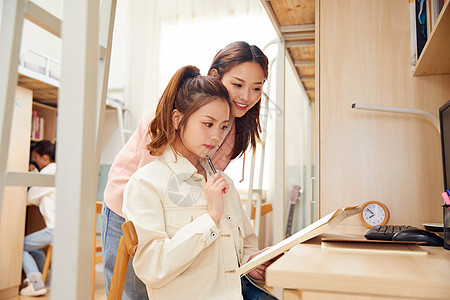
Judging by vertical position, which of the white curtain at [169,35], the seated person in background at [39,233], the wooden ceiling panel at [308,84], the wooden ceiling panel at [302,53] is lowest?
the seated person in background at [39,233]

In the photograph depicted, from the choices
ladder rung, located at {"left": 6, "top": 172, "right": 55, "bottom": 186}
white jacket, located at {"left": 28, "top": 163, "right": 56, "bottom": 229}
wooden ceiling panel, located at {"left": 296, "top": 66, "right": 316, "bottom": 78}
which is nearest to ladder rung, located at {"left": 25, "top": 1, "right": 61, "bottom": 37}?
ladder rung, located at {"left": 6, "top": 172, "right": 55, "bottom": 186}

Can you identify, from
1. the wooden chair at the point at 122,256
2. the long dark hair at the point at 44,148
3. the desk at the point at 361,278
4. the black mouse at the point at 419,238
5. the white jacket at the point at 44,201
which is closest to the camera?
the desk at the point at 361,278

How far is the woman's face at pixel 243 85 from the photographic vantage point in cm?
149

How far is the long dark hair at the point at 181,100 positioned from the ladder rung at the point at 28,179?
569 millimetres

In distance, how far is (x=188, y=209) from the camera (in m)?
1.05

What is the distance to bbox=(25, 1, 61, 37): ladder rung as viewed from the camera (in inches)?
22.9

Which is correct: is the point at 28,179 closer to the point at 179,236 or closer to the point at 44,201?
the point at 179,236

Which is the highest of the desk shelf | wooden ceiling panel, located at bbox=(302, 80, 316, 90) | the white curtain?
the white curtain

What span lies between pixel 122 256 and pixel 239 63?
93cm

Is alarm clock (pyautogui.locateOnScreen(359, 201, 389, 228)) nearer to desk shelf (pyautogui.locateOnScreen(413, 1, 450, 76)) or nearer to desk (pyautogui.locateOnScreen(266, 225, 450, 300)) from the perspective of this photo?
desk shelf (pyautogui.locateOnScreen(413, 1, 450, 76))

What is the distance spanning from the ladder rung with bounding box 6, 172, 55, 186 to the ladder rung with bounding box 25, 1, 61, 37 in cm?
22

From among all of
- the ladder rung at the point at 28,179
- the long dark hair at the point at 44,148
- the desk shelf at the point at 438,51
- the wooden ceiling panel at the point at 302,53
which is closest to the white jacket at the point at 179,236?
the ladder rung at the point at 28,179

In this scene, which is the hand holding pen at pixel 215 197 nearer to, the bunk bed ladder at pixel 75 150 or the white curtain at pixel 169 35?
the bunk bed ladder at pixel 75 150

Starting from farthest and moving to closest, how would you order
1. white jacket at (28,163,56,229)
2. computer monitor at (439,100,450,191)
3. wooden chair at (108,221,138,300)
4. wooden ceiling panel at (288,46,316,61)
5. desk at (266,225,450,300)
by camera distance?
white jacket at (28,163,56,229) → wooden ceiling panel at (288,46,316,61) → computer monitor at (439,100,450,191) → wooden chair at (108,221,138,300) → desk at (266,225,450,300)
